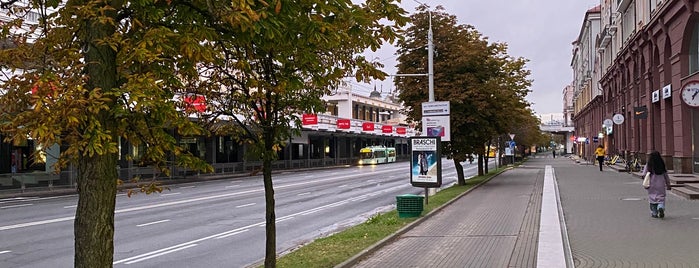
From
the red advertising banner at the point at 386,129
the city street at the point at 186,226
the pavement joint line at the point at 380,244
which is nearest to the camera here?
the pavement joint line at the point at 380,244

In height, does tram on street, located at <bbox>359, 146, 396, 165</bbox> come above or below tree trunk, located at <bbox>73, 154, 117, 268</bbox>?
below

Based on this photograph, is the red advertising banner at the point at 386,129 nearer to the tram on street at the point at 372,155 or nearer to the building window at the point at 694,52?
the tram on street at the point at 372,155

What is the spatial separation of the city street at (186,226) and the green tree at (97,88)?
5.85 meters

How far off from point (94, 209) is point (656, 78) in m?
32.2

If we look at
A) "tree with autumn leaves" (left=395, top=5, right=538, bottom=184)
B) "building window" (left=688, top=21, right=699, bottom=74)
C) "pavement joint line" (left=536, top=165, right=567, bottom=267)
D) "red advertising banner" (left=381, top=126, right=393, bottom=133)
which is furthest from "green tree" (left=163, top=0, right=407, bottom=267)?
"red advertising banner" (left=381, top=126, right=393, bottom=133)

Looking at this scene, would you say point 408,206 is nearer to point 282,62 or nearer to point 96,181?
point 282,62

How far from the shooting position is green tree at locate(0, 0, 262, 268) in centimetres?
376

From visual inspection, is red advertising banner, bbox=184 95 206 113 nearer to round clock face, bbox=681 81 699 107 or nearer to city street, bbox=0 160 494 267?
city street, bbox=0 160 494 267

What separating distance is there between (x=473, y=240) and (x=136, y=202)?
16.6 m

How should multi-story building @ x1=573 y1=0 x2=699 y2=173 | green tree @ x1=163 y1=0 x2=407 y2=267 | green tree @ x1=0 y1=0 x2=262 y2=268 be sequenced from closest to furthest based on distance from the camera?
1. green tree @ x1=0 y1=0 x2=262 y2=268
2. green tree @ x1=163 y1=0 x2=407 y2=267
3. multi-story building @ x1=573 y1=0 x2=699 y2=173

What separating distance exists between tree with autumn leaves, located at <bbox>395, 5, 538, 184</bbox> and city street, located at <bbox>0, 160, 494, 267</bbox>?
4.48 meters

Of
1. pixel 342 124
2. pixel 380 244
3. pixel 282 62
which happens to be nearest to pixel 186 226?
pixel 380 244

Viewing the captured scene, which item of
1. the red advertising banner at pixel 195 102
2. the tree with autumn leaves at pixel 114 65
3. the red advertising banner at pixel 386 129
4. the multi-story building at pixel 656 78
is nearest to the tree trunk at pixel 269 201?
the red advertising banner at pixel 195 102

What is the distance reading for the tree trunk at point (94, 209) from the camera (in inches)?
169
